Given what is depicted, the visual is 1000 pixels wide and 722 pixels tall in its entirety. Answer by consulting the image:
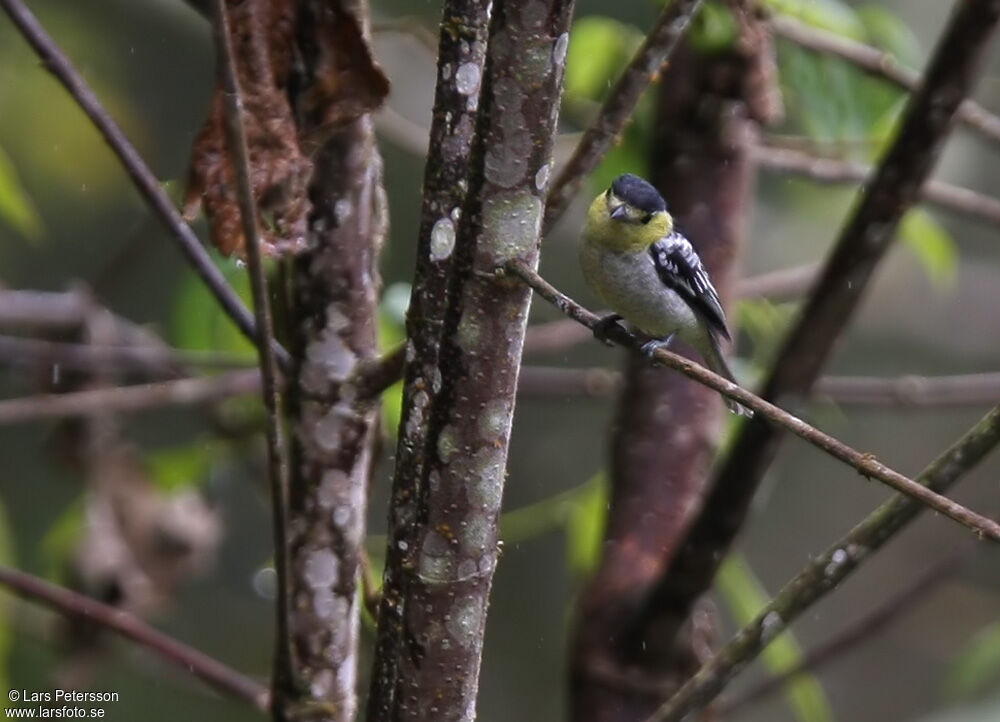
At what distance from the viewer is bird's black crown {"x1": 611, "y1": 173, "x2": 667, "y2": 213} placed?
7.22 ft

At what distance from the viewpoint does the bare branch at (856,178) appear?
2.48 meters

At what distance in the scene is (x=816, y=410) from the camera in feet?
10.3

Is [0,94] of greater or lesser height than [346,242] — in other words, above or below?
below

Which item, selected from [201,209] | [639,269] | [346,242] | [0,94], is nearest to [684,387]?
[639,269]

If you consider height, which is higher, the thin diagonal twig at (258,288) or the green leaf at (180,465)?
the thin diagonal twig at (258,288)

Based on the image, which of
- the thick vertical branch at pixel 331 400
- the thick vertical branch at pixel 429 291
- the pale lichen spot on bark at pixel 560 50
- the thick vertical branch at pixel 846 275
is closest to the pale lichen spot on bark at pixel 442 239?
the thick vertical branch at pixel 429 291

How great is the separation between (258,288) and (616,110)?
56 centimetres

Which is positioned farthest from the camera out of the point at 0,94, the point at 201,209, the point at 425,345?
the point at 0,94

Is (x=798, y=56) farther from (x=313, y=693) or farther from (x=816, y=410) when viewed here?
(x=313, y=693)

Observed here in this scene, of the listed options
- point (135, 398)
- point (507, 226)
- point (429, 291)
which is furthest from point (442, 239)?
point (135, 398)

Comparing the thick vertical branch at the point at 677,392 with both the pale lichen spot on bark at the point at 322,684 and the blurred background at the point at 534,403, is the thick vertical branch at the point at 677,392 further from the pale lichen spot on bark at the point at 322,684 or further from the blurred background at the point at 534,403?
the pale lichen spot on bark at the point at 322,684

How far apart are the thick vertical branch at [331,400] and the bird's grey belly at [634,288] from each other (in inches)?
23.7

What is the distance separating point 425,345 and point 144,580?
60.3 inches

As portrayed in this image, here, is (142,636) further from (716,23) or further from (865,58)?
(865,58)
